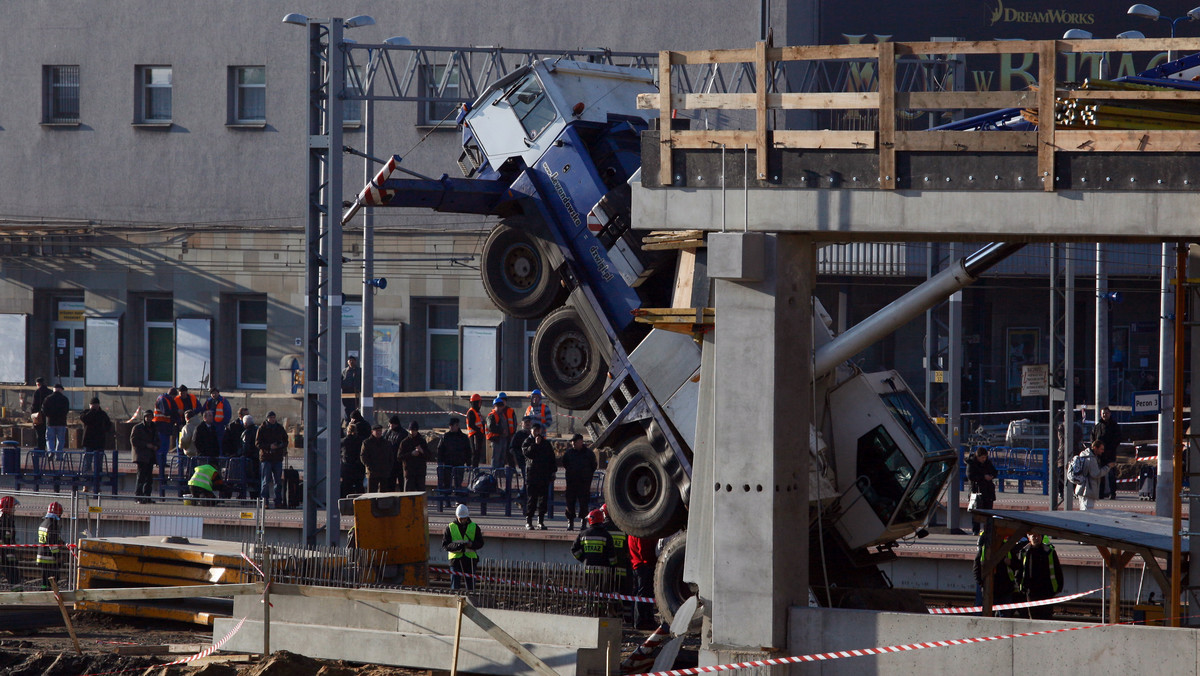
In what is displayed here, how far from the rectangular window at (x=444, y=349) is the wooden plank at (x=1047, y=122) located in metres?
27.7

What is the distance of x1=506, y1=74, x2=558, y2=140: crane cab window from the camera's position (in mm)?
17781

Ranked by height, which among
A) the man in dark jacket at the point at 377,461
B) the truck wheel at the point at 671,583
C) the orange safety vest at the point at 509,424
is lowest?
the truck wheel at the point at 671,583

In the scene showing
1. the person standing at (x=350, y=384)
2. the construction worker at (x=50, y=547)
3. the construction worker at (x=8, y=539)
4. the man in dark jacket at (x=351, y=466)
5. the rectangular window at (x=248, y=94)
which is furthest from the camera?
the rectangular window at (x=248, y=94)

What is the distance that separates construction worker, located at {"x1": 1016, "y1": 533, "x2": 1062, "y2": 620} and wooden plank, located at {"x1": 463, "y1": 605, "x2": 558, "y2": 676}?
613 cm

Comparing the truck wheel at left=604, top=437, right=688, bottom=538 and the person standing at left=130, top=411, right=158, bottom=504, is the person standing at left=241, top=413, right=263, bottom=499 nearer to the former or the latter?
the person standing at left=130, top=411, right=158, bottom=504

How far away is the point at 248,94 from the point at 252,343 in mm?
6904

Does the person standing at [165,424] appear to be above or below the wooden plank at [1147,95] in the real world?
below

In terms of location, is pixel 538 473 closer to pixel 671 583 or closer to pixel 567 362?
pixel 567 362

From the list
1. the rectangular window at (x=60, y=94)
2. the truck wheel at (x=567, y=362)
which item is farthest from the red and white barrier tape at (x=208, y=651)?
the rectangular window at (x=60, y=94)

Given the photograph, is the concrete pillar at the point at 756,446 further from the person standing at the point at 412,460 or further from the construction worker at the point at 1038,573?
the person standing at the point at 412,460

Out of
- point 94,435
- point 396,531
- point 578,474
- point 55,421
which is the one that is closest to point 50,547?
point 396,531

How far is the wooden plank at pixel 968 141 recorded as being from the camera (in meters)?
10.3

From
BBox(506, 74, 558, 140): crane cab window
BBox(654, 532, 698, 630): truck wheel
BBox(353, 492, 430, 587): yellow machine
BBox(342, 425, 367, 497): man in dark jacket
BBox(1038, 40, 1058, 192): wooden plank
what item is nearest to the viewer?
BBox(1038, 40, 1058, 192): wooden plank

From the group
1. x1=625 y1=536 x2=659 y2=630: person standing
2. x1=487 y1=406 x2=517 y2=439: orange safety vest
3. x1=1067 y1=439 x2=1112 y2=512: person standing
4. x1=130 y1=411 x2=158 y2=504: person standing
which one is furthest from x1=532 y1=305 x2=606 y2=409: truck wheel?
x1=1067 y1=439 x2=1112 y2=512: person standing
